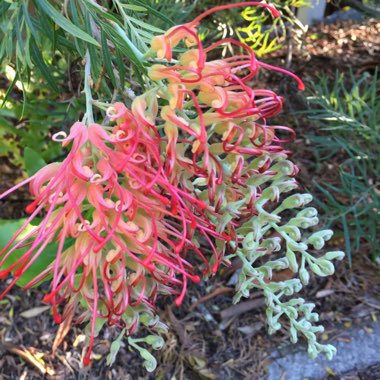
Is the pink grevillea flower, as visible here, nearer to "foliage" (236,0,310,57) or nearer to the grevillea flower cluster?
the grevillea flower cluster

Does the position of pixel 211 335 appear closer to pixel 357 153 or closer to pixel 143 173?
pixel 357 153

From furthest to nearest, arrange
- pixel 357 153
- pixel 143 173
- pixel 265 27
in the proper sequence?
pixel 265 27
pixel 357 153
pixel 143 173

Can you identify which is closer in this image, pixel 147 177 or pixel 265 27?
pixel 147 177

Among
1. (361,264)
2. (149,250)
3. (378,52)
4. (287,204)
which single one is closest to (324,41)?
(378,52)

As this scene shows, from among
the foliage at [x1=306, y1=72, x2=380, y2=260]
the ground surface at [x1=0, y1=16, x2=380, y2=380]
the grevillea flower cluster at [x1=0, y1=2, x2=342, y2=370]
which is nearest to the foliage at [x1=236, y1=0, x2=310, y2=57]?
the foliage at [x1=306, y1=72, x2=380, y2=260]

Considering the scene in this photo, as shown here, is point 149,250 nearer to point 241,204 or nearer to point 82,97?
point 241,204

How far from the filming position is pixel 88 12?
57cm

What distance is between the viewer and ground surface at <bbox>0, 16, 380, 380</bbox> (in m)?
1.16

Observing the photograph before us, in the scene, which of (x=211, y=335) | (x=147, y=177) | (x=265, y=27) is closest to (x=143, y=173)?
(x=147, y=177)

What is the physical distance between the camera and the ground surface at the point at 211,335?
3.82 feet

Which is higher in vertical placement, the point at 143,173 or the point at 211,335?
the point at 143,173

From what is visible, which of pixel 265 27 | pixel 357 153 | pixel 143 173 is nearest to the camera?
pixel 143 173

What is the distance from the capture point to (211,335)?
122 cm

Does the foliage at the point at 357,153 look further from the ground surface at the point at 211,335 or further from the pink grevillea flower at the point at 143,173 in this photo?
the pink grevillea flower at the point at 143,173
